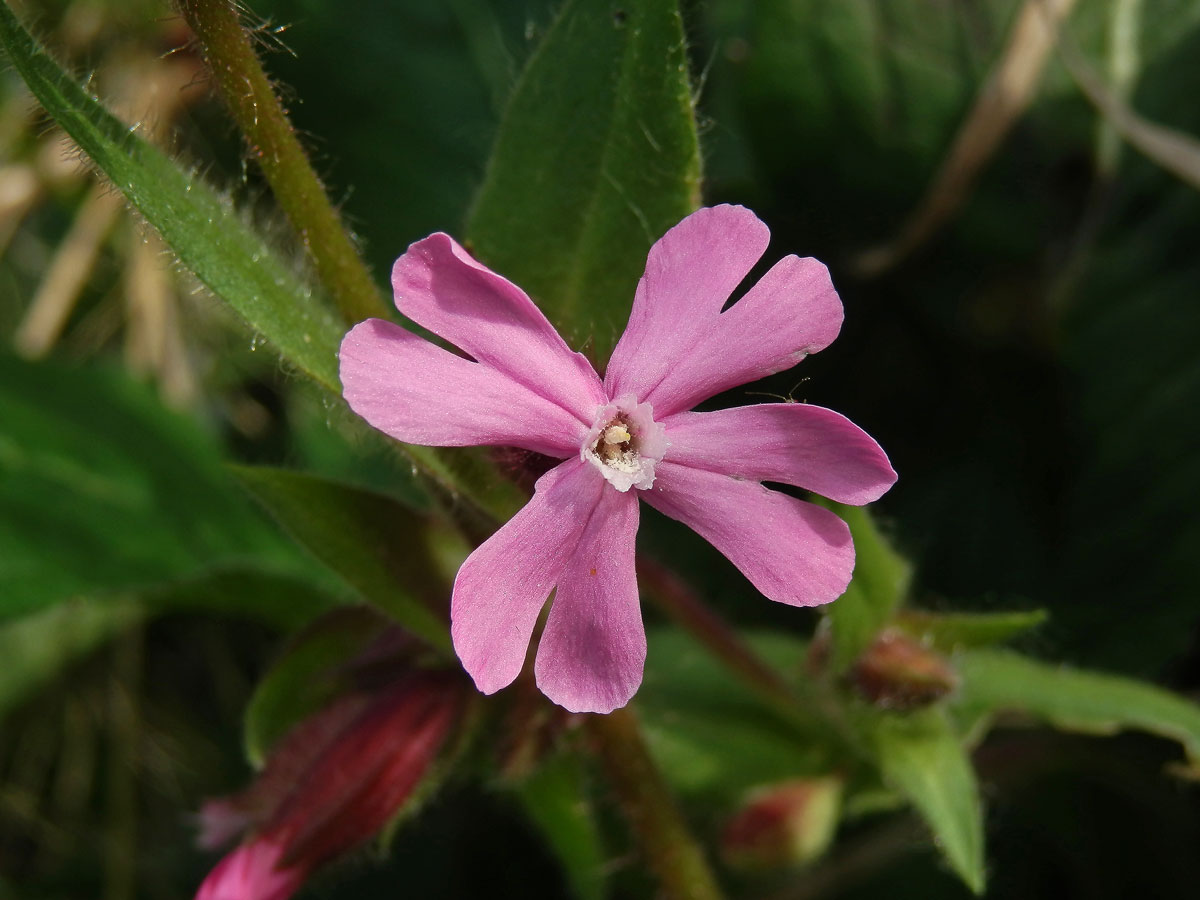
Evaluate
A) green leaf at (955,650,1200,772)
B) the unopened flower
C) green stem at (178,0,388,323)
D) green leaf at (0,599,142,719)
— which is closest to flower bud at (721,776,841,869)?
green leaf at (955,650,1200,772)

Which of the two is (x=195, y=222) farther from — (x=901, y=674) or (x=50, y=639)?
(x=50, y=639)

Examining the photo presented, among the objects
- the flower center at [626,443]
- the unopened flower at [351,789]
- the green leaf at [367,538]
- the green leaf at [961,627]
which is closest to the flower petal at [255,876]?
the unopened flower at [351,789]

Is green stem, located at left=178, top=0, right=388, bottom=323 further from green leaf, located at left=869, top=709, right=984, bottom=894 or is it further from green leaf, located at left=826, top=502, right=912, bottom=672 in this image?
green leaf, located at left=869, top=709, right=984, bottom=894

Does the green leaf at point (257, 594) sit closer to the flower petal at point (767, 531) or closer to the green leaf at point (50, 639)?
the green leaf at point (50, 639)

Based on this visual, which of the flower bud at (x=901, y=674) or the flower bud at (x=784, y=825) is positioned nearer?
the flower bud at (x=901, y=674)

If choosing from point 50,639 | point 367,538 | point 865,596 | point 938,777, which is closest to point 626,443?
point 367,538
